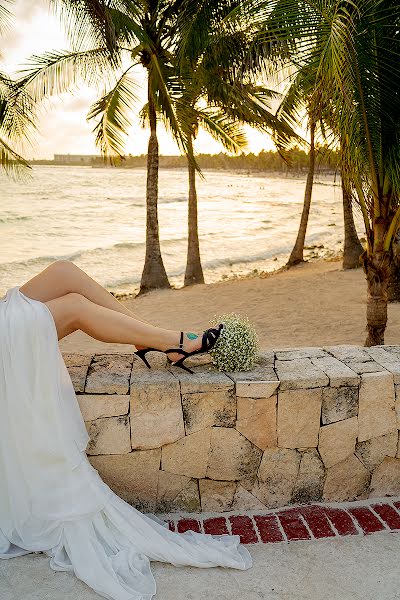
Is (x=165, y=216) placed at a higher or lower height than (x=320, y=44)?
lower

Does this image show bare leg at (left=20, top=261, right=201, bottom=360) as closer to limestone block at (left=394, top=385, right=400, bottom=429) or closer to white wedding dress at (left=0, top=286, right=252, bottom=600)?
white wedding dress at (left=0, top=286, right=252, bottom=600)

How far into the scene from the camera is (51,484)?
2850 millimetres

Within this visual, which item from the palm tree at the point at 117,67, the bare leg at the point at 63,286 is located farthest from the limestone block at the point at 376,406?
the palm tree at the point at 117,67

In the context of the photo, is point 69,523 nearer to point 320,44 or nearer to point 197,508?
point 197,508

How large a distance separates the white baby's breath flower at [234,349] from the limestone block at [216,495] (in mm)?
620

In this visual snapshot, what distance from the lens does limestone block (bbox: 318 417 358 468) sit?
3.21m

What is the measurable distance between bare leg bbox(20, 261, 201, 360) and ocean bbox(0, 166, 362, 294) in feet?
19.8

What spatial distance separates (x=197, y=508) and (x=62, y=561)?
0.80m

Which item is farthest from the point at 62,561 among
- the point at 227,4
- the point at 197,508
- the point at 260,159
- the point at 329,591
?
the point at 260,159

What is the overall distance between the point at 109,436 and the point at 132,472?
0.25m

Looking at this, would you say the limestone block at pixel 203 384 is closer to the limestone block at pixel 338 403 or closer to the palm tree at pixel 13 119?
the limestone block at pixel 338 403

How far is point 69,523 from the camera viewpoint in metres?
2.80

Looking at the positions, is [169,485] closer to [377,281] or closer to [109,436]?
[109,436]

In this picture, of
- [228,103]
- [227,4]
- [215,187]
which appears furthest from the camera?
[215,187]
